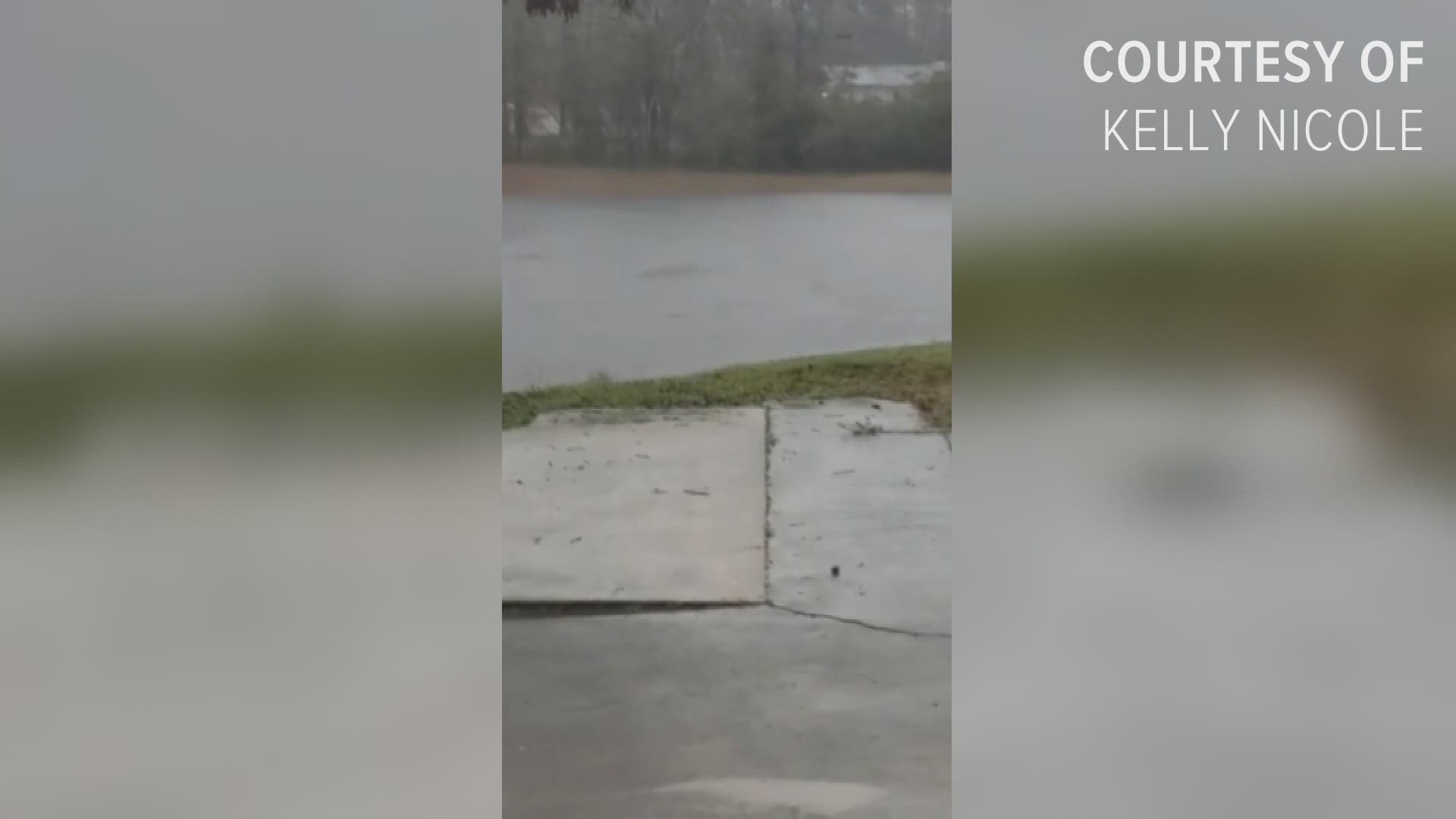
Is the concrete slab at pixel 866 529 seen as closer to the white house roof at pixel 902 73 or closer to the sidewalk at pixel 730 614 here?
the sidewalk at pixel 730 614

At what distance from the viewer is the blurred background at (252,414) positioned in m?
2.05

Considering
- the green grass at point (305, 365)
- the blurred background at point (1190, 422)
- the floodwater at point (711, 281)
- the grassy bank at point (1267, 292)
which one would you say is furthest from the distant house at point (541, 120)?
the grassy bank at point (1267, 292)

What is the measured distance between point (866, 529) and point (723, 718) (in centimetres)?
42

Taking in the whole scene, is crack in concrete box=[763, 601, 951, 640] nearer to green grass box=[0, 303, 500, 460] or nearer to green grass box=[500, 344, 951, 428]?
green grass box=[500, 344, 951, 428]

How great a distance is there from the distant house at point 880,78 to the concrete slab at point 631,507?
2.05 ft

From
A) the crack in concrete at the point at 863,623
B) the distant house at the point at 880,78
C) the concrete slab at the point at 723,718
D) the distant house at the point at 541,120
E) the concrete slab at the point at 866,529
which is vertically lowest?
the concrete slab at the point at 723,718

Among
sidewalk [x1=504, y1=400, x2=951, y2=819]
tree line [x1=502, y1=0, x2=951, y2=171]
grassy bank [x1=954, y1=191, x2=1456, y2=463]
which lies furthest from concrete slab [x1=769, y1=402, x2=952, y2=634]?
tree line [x1=502, y1=0, x2=951, y2=171]

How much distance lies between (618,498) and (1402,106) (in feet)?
5.09

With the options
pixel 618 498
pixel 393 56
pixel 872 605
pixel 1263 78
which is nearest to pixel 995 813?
pixel 872 605

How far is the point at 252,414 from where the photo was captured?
2.06 meters

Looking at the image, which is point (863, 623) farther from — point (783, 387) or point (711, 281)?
point (711, 281)

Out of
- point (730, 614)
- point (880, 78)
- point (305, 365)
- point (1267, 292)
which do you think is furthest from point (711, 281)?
point (1267, 292)

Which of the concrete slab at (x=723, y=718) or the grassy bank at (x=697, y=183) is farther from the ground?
the grassy bank at (x=697, y=183)

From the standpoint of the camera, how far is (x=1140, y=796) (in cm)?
203
